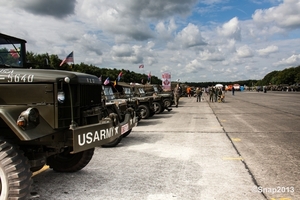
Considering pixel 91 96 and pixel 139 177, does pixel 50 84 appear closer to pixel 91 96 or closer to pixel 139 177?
pixel 91 96

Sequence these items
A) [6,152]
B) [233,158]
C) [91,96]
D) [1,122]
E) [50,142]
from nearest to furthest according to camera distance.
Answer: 1. [6,152]
2. [1,122]
3. [50,142]
4. [91,96]
5. [233,158]

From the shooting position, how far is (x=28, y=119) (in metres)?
3.35

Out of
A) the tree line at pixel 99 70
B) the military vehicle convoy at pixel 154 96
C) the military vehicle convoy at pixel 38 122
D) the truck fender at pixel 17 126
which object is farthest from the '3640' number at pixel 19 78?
the military vehicle convoy at pixel 154 96

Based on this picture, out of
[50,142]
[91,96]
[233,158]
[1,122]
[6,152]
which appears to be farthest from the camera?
[233,158]

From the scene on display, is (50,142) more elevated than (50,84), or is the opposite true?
(50,84)

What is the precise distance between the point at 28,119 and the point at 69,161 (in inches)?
72.0

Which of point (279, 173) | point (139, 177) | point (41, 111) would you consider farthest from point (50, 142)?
point (279, 173)

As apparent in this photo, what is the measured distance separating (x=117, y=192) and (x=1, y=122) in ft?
5.82

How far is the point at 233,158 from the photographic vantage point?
19.4ft

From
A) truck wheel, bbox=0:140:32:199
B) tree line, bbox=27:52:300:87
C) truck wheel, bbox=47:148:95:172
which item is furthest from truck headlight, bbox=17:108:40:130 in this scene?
tree line, bbox=27:52:300:87

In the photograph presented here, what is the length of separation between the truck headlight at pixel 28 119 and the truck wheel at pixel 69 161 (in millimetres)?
1510

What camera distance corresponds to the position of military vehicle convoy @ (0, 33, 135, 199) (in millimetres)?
3281

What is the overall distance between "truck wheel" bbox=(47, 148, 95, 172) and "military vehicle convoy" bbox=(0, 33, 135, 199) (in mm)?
768

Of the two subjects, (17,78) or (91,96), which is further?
(91,96)
